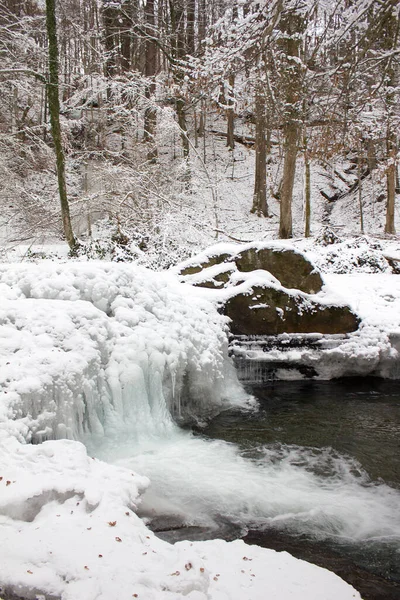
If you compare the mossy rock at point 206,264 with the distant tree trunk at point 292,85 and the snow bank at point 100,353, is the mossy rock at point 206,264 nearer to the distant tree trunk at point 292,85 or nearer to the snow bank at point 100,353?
the snow bank at point 100,353

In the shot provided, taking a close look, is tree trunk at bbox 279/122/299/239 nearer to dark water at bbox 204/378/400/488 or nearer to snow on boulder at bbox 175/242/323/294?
snow on boulder at bbox 175/242/323/294

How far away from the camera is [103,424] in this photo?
4895mm

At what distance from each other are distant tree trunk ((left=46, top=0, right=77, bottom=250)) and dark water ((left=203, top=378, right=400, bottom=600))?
6.13 m

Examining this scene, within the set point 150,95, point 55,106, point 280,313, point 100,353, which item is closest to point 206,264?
point 280,313

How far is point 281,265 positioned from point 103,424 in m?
4.85

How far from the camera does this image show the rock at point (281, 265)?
8.43m

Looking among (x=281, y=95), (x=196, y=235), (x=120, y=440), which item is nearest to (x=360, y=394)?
(x=120, y=440)

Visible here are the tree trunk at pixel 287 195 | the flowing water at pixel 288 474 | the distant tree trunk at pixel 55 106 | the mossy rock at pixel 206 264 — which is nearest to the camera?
the flowing water at pixel 288 474

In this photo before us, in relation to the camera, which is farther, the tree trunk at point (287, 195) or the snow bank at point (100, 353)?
the tree trunk at point (287, 195)

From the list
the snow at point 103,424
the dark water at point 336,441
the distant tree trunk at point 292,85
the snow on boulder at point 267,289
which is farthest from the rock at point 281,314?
the distant tree trunk at point 292,85

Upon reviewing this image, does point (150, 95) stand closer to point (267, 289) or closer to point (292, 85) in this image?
point (267, 289)

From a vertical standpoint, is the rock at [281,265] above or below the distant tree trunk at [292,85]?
below

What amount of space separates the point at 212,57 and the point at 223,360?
4401 mm

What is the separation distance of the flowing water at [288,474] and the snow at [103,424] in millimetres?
455
